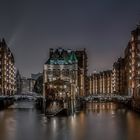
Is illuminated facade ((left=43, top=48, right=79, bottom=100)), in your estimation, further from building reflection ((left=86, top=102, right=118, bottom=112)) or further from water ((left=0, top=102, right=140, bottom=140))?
water ((left=0, top=102, right=140, bottom=140))

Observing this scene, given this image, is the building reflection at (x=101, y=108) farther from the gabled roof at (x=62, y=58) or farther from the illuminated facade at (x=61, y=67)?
the gabled roof at (x=62, y=58)

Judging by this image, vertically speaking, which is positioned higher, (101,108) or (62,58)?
(62,58)

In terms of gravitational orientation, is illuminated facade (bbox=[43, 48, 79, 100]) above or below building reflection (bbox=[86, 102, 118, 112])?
above

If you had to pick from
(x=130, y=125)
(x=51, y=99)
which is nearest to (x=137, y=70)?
(x=51, y=99)

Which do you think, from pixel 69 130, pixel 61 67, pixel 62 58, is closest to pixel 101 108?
pixel 61 67

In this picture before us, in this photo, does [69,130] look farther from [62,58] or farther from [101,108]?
[62,58]

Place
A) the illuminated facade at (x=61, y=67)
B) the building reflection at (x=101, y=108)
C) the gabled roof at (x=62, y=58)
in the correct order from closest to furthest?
the building reflection at (x=101, y=108) < the illuminated facade at (x=61, y=67) < the gabled roof at (x=62, y=58)

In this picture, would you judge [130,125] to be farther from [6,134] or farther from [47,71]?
[47,71]

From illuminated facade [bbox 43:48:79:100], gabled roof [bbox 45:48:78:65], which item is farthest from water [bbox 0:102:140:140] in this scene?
gabled roof [bbox 45:48:78:65]

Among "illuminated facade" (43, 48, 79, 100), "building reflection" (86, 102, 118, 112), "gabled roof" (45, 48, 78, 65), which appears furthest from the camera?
"gabled roof" (45, 48, 78, 65)

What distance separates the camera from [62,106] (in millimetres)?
100062

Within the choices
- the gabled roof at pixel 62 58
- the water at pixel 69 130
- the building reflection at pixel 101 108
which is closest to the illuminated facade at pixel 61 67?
the gabled roof at pixel 62 58

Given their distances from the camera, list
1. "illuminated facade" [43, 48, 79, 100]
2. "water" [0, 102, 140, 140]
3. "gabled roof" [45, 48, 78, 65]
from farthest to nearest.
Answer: "gabled roof" [45, 48, 78, 65] → "illuminated facade" [43, 48, 79, 100] → "water" [0, 102, 140, 140]

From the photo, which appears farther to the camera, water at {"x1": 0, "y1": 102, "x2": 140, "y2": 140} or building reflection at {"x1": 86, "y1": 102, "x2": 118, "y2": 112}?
building reflection at {"x1": 86, "y1": 102, "x2": 118, "y2": 112}
